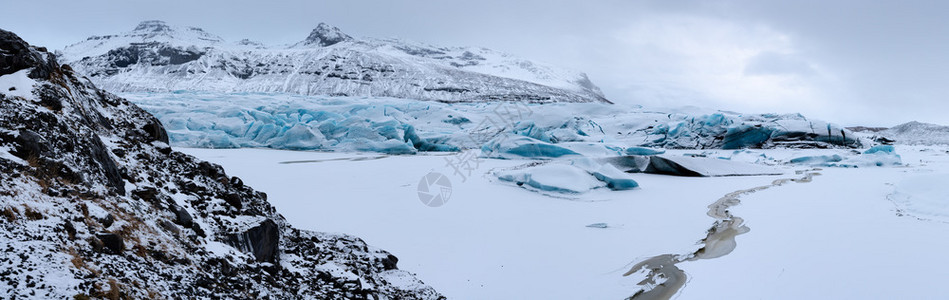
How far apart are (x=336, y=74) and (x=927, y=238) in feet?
184

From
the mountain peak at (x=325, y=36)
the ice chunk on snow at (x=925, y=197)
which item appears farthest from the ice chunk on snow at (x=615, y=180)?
the mountain peak at (x=325, y=36)

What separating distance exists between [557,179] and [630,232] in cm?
283

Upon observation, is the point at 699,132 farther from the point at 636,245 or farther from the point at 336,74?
the point at 336,74

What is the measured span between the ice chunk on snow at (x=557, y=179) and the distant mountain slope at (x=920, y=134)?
31.6 meters

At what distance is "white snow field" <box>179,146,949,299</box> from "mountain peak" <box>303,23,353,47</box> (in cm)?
8521

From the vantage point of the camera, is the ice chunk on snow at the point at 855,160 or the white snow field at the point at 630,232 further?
the ice chunk on snow at the point at 855,160

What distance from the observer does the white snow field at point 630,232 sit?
14.2 feet

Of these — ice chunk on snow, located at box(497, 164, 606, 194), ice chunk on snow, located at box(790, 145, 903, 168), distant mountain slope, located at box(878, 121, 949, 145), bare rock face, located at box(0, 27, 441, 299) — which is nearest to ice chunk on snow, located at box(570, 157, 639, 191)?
ice chunk on snow, located at box(497, 164, 606, 194)

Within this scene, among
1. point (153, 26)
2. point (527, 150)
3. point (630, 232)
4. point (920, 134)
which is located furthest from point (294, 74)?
point (153, 26)

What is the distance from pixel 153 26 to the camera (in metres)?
101

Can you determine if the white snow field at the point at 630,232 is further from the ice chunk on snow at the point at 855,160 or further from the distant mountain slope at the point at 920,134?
the distant mountain slope at the point at 920,134

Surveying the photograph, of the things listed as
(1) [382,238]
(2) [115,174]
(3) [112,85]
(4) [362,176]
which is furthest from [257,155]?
(3) [112,85]

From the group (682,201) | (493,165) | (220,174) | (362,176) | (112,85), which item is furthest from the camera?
(112,85)

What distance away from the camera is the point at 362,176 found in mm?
10633
